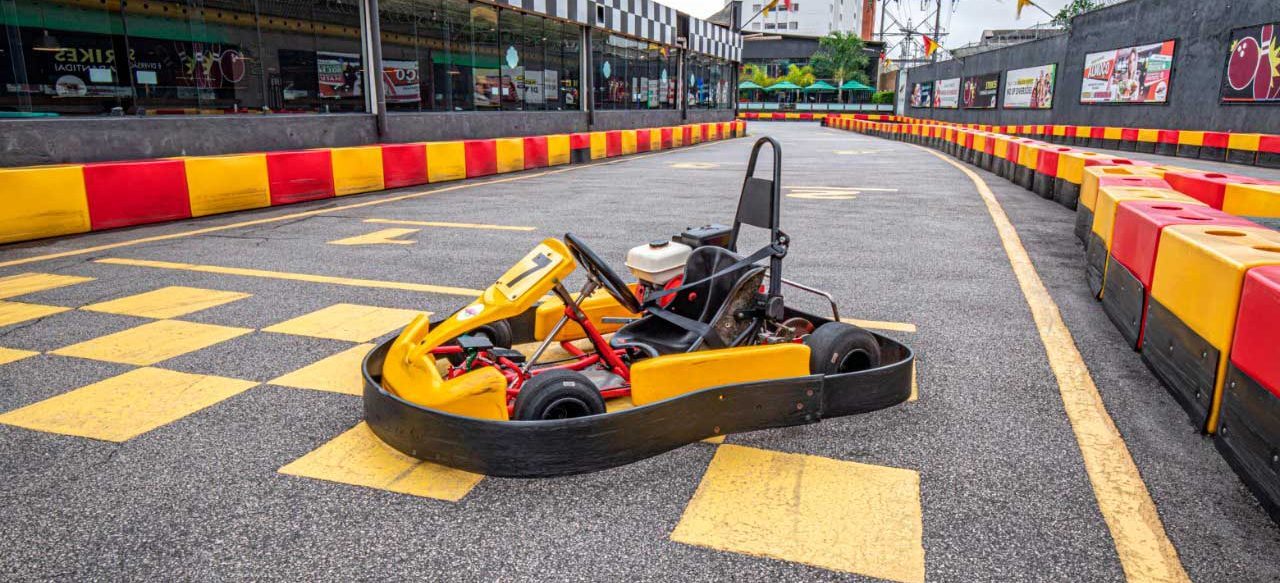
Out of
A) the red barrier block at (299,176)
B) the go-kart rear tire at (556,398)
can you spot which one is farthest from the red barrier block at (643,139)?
the go-kart rear tire at (556,398)

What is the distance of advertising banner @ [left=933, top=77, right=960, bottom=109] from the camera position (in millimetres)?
34812

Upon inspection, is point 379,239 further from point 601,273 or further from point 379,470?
point 379,470

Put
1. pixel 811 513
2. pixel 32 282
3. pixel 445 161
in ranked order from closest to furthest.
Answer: pixel 811 513, pixel 32 282, pixel 445 161

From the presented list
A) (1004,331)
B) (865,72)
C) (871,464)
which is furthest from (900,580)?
(865,72)

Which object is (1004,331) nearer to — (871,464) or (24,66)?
(871,464)

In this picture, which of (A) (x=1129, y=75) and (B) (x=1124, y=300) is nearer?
(B) (x=1124, y=300)

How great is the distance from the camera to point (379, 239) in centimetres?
600

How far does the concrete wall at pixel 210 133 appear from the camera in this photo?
23.4 feet

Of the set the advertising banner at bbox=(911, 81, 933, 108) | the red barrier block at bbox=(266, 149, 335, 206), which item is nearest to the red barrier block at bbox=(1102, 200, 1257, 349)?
the red barrier block at bbox=(266, 149, 335, 206)

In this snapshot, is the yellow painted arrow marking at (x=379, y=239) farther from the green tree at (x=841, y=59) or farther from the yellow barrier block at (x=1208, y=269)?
the green tree at (x=841, y=59)

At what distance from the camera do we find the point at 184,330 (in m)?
3.58

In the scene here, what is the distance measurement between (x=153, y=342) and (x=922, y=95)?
4253 cm

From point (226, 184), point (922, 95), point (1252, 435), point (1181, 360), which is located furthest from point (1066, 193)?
point (922, 95)

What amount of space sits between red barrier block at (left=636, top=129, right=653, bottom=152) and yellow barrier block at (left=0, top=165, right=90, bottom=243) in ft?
39.3
